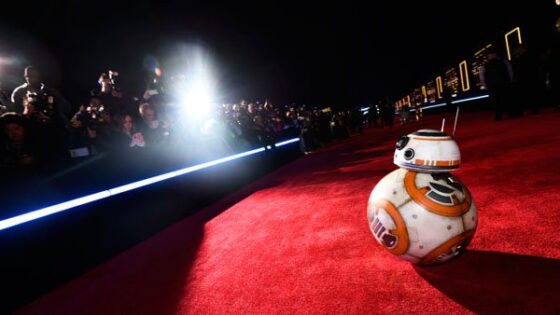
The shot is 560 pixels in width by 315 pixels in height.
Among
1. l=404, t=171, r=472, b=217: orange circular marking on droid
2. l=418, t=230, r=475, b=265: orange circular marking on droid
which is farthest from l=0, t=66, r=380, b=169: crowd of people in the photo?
l=418, t=230, r=475, b=265: orange circular marking on droid

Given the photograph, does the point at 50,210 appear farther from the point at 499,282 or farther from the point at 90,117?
the point at 499,282

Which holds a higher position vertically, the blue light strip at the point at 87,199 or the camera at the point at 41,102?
the camera at the point at 41,102

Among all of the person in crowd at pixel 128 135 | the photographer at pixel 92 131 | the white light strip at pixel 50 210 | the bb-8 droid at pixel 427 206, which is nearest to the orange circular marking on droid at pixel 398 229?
the bb-8 droid at pixel 427 206

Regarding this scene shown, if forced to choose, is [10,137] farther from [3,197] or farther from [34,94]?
[34,94]

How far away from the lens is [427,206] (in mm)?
1909

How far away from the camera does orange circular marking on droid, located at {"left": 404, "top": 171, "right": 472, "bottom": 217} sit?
189 centimetres

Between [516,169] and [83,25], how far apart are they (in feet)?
35.9

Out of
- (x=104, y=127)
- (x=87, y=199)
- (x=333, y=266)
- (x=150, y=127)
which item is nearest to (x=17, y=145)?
(x=87, y=199)

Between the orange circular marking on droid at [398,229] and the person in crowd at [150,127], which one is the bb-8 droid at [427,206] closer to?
the orange circular marking on droid at [398,229]

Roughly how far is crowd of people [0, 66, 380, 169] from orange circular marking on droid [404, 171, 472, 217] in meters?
3.99

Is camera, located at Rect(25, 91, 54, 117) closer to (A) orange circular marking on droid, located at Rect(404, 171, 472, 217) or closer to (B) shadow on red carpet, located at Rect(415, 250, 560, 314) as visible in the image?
(A) orange circular marking on droid, located at Rect(404, 171, 472, 217)

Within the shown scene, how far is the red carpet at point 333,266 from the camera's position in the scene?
1864 mm

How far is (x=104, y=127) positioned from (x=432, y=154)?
5785mm

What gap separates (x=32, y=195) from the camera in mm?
3201
